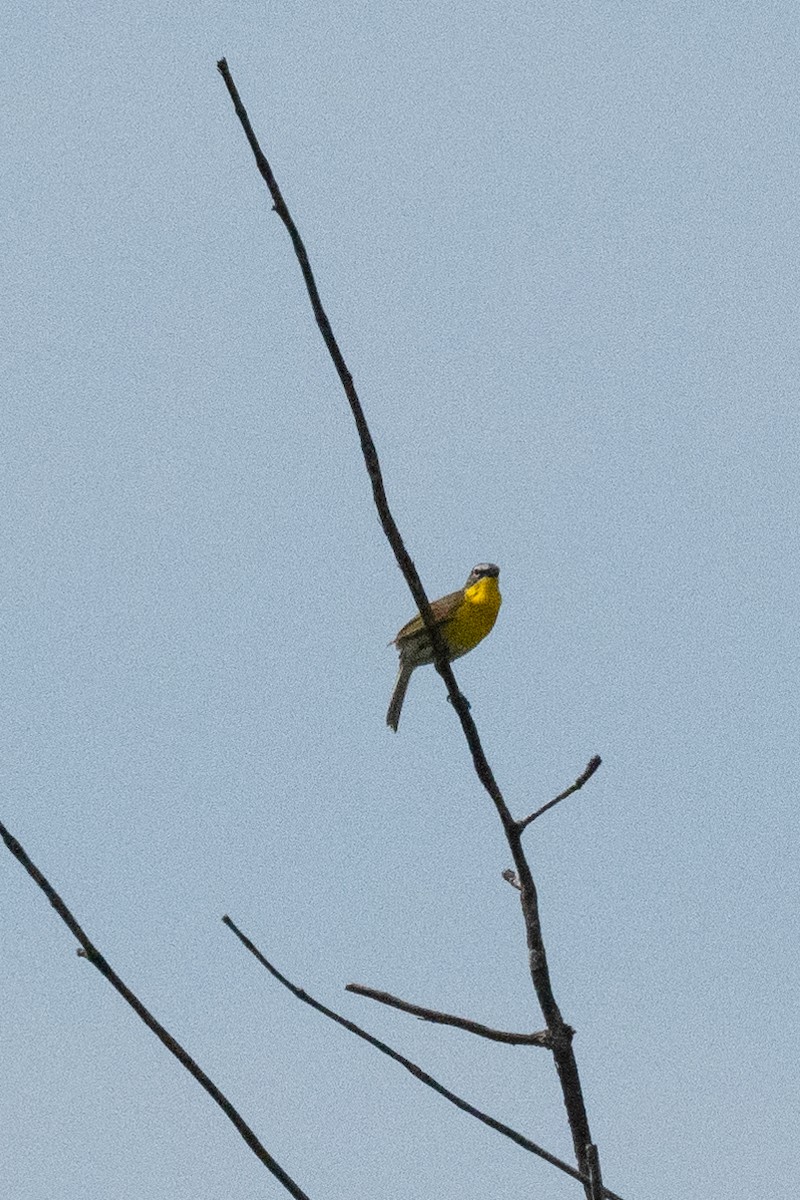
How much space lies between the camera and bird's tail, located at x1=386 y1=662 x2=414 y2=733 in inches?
607

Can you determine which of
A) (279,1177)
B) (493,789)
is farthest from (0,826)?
(493,789)

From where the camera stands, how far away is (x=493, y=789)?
3.93 m

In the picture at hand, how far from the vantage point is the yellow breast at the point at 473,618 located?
14930 mm

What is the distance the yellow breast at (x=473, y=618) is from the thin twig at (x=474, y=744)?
420 inches

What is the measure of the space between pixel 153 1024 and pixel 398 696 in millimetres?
12566

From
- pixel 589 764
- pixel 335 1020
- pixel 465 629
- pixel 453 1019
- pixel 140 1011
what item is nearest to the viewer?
pixel 140 1011

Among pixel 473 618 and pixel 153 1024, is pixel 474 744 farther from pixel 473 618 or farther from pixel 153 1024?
pixel 473 618

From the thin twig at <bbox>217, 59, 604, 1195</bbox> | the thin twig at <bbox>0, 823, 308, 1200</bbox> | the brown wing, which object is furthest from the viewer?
the brown wing

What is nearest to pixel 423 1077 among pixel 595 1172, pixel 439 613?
pixel 595 1172

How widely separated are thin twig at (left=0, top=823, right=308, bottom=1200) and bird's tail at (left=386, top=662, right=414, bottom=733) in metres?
12.5

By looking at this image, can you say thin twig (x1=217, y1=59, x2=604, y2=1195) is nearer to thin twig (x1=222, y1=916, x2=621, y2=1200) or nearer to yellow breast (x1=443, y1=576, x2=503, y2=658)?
thin twig (x1=222, y1=916, x2=621, y2=1200)

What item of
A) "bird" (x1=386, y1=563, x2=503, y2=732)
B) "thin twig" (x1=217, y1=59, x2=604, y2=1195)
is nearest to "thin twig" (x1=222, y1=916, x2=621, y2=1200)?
"thin twig" (x1=217, y1=59, x2=604, y2=1195)

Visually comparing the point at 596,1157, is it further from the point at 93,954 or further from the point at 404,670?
the point at 404,670

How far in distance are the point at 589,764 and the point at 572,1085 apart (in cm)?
90
